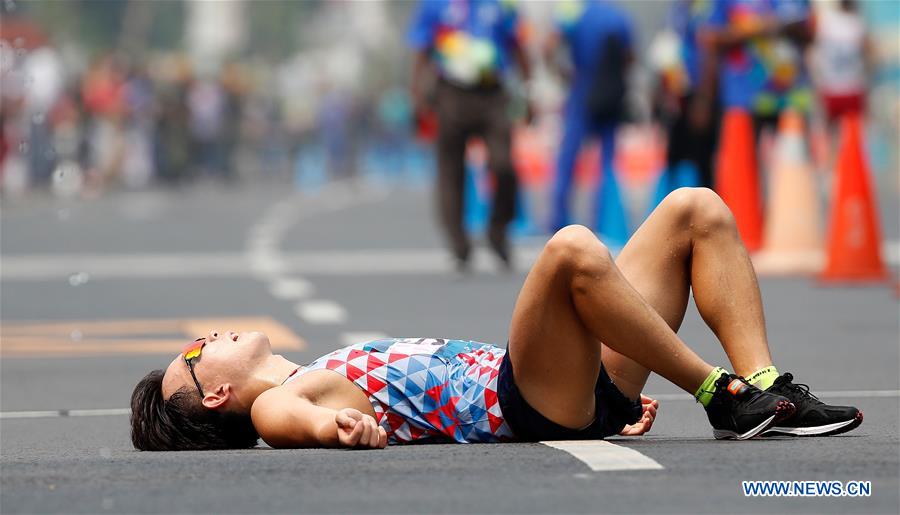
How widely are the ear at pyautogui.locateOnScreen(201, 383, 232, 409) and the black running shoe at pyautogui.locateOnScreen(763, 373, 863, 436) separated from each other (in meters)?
1.59

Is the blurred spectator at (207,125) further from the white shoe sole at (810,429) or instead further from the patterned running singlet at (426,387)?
the white shoe sole at (810,429)

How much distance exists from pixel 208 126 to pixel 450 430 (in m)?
39.4

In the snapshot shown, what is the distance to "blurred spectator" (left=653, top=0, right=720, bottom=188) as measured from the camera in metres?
17.5

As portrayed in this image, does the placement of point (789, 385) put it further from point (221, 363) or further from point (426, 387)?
point (221, 363)

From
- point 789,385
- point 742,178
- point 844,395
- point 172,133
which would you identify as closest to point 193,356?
point 789,385

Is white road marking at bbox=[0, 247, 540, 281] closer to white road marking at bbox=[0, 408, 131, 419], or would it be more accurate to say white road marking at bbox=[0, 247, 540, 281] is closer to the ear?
white road marking at bbox=[0, 408, 131, 419]

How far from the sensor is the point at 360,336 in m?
11.4

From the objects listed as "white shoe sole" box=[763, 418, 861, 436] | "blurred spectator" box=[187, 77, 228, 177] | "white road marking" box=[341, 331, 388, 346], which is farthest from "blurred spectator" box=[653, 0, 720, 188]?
"blurred spectator" box=[187, 77, 228, 177]

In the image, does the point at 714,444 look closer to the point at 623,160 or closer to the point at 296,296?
the point at 296,296

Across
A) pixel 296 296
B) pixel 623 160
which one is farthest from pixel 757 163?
pixel 623 160

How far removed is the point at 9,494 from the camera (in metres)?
5.68

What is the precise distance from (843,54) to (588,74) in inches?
97.2

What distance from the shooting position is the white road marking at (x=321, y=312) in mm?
12484

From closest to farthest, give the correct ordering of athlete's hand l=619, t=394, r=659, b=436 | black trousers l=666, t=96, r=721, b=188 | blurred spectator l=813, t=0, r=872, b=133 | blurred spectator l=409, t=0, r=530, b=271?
athlete's hand l=619, t=394, r=659, b=436 → blurred spectator l=409, t=0, r=530, b=271 → black trousers l=666, t=96, r=721, b=188 → blurred spectator l=813, t=0, r=872, b=133
